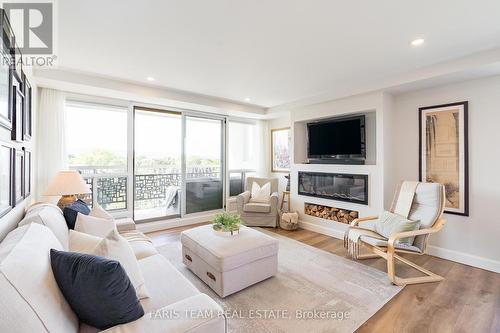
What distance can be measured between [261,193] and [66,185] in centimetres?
315

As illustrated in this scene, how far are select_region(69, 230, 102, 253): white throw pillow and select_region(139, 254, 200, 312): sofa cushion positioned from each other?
413 mm

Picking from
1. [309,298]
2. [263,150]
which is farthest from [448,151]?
[263,150]

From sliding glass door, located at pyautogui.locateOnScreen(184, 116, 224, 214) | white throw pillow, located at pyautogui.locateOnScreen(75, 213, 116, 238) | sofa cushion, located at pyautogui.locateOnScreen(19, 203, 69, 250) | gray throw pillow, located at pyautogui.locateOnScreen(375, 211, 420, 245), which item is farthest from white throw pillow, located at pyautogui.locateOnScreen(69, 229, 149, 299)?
sliding glass door, located at pyautogui.locateOnScreen(184, 116, 224, 214)

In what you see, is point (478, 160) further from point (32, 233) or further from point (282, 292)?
point (32, 233)

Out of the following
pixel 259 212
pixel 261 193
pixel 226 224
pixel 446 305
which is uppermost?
pixel 261 193

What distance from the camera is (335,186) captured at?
414cm

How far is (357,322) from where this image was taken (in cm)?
192

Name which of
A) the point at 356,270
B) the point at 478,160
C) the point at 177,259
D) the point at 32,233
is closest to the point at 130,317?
the point at 32,233

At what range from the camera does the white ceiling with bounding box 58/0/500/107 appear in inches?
70.7

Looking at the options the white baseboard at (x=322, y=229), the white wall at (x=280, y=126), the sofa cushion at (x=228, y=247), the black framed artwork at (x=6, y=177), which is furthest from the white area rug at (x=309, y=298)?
the white wall at (x=280, y=126)

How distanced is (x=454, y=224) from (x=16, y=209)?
473 centimetres

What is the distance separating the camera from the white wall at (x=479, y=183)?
A: 2.83m

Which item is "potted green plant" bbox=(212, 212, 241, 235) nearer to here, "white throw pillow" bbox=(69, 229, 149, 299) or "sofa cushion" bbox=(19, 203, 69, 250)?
"white throw pillow" bbox=(69, 229, 149, 299)

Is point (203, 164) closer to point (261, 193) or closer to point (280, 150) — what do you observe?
point (261, 193)
